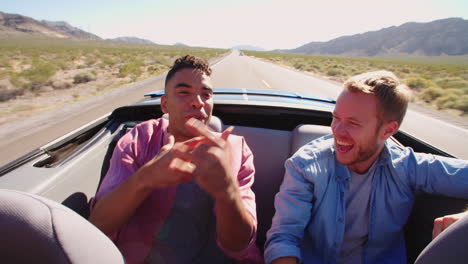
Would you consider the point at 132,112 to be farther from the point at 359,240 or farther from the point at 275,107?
the point at 359,240

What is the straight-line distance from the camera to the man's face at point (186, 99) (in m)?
2.04

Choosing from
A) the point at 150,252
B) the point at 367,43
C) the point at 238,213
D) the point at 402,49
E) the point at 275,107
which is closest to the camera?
the point at 238,213

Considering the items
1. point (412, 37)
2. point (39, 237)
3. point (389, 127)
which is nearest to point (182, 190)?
point (39, 237)

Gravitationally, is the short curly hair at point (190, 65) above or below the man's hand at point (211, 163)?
above

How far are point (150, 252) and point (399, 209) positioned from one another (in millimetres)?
1660

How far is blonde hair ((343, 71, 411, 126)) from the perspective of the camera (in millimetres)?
1740

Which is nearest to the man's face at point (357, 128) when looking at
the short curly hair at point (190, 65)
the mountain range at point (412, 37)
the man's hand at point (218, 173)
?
the man's hand at point (218, 173)

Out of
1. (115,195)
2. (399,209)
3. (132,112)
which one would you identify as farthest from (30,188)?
(399,209)

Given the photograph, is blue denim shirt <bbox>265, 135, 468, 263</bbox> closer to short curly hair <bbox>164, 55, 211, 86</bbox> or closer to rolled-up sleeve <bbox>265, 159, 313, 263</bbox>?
rolled-up sleeve <bbox>265, 159, 313, 263</bbox>

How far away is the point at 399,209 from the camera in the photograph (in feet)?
6.19

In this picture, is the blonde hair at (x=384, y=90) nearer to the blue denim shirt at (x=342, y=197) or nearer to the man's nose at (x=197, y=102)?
the blue denim shirt at (x=342, y=197)

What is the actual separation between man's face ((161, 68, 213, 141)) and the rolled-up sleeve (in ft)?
2.60

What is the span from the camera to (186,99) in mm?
2051

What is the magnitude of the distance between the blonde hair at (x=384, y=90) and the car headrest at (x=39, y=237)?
1.65 metres
